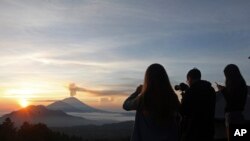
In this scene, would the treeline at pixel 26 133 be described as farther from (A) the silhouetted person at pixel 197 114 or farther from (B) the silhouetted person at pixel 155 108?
(B) the silhouetted person at pixel 155 108

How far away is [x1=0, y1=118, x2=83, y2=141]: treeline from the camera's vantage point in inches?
549

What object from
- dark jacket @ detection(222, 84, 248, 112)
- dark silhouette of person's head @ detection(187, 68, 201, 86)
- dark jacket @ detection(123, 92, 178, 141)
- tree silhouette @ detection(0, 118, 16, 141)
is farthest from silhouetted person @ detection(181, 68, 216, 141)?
tree silhouette @ detection(0, 118, 16, 141)

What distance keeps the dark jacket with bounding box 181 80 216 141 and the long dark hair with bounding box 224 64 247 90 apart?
3.09 ft

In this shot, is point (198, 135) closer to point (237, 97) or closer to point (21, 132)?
point (237, 97)

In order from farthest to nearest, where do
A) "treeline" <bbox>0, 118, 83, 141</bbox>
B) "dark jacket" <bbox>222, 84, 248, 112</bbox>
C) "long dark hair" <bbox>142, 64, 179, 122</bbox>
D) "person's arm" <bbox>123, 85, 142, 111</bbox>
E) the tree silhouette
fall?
"treeline" <bbox>0, 118, 83, 141</bbox> → the tree silhouette → "dark jacket" <bbox>222, 84, 248, 112</bbox> → "person's arm" <bbox>123, 85, 142, 111</bbox> → "long dark hair" <bbox>142, 64, 179, 122</bbox>

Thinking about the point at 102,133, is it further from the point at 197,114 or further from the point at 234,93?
the point at 197,114

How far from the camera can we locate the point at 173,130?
5.02 meters

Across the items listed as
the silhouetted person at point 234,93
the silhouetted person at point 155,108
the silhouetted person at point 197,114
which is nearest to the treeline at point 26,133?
the silhouetted person at point 234,93

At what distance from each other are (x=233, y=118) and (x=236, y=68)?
30.5 inches

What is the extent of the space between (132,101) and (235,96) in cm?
252

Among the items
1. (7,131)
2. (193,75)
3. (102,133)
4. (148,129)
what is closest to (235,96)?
(193,75)

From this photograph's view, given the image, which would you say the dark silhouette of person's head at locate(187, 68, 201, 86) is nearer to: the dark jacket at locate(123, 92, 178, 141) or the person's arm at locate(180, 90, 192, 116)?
the person's arm at locate(180, 90, 192, 116)

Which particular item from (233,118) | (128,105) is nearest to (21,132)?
(233,118)

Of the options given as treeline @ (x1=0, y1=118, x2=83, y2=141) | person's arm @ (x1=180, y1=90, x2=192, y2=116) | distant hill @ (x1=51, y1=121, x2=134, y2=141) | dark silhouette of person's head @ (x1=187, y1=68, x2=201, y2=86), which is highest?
dark silhouette of person's head @ (x1=187, y1=68, x2=201, y2=86)
